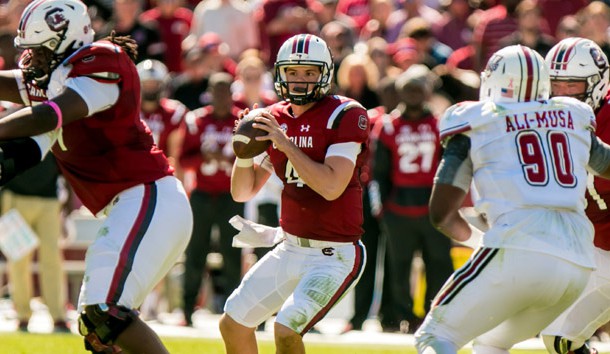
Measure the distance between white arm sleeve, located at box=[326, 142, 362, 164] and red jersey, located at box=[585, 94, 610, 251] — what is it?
4.36 ft

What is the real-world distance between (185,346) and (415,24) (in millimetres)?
4446

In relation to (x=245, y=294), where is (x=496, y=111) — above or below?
above

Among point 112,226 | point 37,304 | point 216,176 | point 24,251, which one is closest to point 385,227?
point 216,176

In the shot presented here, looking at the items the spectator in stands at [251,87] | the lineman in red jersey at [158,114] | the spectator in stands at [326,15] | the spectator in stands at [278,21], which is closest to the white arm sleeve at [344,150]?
the spectator in stands at [251,87]

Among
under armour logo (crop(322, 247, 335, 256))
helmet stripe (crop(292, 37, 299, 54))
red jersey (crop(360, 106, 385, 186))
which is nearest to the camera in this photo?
under armour logo (crop(322, 247, 335, 256))

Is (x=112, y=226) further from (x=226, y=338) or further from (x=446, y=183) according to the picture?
(x=446, y=183)

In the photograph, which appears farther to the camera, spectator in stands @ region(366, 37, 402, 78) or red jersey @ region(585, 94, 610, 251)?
spectator in stands @ region(366, 37, 402, 78)

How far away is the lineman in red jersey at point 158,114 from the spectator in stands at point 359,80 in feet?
4.91

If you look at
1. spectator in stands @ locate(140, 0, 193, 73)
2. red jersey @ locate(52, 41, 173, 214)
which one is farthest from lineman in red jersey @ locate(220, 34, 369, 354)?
spectator in stands @ locate(140, 0, 193, 73)

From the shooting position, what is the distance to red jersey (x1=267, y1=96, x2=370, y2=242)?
6.17 m

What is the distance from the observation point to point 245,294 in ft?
20.2

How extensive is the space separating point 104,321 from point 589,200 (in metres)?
2.65

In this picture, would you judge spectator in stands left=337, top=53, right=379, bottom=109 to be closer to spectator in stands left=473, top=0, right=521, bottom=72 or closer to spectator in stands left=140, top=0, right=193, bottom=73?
spectator in stands left=473, top=0, right=521, bottom=72

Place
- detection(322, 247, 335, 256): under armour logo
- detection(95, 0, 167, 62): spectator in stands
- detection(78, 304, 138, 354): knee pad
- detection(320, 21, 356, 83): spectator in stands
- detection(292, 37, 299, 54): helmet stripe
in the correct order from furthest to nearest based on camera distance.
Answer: detection(95, 0, 167, 62): spectator in stands, detection(320, 21, 356, 83): spectator in stands, detection(292, 37, 299, 54): helmet stripe, detection(322, 247, 335, 256): under armour logo, detection(78, 304, 138, 354): knee pad
